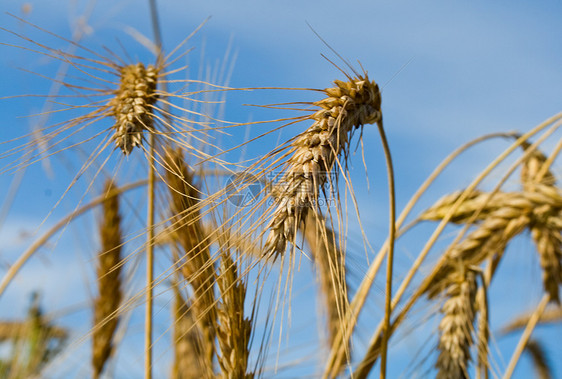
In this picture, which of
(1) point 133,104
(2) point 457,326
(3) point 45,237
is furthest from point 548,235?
(3) point 45,237

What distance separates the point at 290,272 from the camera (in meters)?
0.82

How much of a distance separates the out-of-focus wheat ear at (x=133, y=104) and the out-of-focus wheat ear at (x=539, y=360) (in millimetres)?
2642

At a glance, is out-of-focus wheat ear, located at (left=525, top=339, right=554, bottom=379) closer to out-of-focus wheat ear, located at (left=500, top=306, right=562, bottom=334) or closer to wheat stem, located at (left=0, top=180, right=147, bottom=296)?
out-of-focus wheat ear, located at (left=500, top=306, right=562, bottom=334)

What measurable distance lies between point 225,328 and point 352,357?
0.50m

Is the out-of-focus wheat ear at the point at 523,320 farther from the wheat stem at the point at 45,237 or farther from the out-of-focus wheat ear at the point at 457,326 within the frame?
the wheat stem at the point at 45,237

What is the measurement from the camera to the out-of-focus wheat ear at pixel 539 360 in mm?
3015

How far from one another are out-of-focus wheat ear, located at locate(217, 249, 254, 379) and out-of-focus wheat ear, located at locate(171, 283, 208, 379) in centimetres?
15

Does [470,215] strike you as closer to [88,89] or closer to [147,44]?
[88,89]

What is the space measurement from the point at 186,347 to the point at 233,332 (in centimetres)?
122

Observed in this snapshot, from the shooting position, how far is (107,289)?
1564 millimetres

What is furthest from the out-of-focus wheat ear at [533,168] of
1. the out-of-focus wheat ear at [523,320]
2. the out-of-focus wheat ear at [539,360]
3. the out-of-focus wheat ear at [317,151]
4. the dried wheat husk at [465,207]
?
the out-of-focus wheat ear at [539,360]

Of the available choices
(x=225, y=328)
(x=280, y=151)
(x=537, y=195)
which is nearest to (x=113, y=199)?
(x=225, y=328)

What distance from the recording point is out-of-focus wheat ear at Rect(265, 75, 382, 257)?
78 centimetres

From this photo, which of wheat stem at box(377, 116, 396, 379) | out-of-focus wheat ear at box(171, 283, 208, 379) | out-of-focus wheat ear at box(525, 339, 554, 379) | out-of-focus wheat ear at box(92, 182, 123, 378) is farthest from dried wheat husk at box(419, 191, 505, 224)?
out-of-focus wheat ear at box(525, 339, 554, 379)
